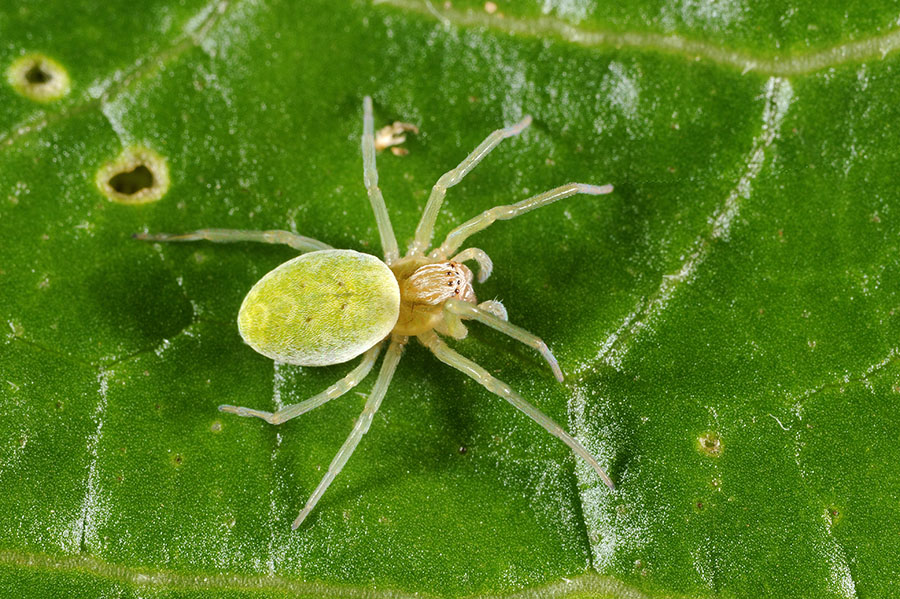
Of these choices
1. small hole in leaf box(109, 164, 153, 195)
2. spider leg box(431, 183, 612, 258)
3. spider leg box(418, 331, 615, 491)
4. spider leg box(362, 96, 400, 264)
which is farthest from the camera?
small hole in leaf box(109, 164, 153, 195)

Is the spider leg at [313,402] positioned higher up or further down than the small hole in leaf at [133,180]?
further down

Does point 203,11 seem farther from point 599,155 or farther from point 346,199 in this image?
point 599,155

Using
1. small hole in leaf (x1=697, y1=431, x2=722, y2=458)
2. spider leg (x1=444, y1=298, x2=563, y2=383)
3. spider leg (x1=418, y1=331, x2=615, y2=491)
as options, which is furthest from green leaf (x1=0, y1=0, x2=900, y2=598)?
spider leg (x1=444, y1=298, x2=563, y2=383)

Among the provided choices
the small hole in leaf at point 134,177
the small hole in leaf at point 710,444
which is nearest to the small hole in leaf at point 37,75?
the small hole in leaf at point 134,177

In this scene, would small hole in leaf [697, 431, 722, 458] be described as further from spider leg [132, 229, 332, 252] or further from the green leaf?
spider leg [132, 229, 332, 252]

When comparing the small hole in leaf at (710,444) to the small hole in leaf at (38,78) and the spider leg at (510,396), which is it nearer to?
the spider leg at (510,396)

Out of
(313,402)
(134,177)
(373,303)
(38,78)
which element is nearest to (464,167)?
(373,303)
